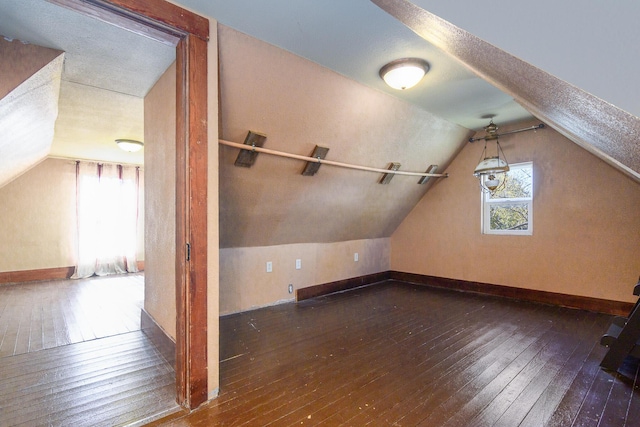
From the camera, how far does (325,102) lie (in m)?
2.62

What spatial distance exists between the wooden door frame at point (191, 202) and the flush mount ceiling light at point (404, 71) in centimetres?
136

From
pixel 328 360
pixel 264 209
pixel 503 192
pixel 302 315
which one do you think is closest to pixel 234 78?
pixel 264 209

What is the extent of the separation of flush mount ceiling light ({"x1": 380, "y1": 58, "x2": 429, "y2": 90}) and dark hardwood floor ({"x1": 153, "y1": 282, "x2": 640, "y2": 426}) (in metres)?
2.19

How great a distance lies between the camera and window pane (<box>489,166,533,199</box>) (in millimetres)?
3875

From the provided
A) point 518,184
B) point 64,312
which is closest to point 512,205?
point 518,184

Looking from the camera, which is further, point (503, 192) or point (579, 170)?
point (503, 192)

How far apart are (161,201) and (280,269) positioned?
5.96ft

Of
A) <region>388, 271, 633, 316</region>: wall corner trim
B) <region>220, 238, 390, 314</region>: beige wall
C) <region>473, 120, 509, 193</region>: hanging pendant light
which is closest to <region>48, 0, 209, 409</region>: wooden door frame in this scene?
<region>220, 238, 390, 314</region>: beige wall

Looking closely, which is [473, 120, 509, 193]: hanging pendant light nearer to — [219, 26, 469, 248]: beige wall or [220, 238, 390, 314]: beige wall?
[219, 26, 469, 248]: beige wall

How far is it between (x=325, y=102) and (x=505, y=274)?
133 inches

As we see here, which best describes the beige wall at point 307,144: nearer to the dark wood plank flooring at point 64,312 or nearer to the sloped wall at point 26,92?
the sloped wall at point 26,92

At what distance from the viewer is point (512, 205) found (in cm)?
402

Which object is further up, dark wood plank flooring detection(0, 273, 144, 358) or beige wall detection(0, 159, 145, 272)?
beige wall detection(0, 159, 145, 272)

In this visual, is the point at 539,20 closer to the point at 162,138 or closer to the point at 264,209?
the point at 162,138
